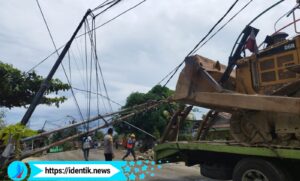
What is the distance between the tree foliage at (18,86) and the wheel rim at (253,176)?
11379 mm

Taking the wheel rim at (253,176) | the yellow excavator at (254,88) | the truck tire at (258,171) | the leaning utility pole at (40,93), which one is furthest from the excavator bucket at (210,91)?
the leaning utility pole at (40,93)

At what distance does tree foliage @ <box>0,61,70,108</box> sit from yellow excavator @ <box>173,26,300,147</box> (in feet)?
32.2

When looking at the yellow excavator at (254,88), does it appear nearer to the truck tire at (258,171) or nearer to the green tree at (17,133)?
the truck tire at (258,171)

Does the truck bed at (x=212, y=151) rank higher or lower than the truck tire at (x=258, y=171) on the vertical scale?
higher

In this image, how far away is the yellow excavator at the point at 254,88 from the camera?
5.73 metres

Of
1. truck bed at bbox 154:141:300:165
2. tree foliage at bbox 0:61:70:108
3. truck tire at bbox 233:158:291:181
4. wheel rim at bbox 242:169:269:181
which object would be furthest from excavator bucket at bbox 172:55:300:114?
tree foliage at bbox 0:61:70:108

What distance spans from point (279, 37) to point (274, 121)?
1.64m

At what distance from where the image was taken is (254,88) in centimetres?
662

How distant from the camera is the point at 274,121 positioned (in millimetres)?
6016

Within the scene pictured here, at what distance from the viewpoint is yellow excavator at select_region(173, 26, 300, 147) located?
225 inches

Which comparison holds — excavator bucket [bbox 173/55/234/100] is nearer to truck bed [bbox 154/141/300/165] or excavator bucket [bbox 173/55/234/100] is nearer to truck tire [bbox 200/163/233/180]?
truck bed [bbox 154/141/300/165]

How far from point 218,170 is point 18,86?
Answer: 1113cm

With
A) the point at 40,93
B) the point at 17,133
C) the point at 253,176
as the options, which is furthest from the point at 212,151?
the point at 40,93

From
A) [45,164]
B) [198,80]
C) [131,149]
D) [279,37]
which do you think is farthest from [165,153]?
[131,149]
